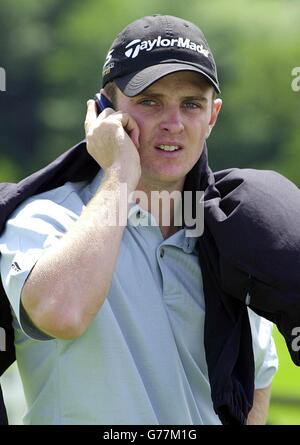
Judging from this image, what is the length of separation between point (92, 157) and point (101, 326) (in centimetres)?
47

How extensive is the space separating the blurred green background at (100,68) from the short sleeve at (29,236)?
18.6 meters

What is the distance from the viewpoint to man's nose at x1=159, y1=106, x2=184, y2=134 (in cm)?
259

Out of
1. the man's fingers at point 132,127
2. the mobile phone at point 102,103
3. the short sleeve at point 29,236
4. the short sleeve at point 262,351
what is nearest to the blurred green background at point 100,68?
the short sleeve at point 262,351

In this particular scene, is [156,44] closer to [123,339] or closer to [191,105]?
[191,105]

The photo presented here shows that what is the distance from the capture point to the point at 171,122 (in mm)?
2592

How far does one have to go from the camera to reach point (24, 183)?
2.54 meters

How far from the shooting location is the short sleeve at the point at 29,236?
7.68 feet

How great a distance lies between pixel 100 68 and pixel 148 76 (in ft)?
67.9

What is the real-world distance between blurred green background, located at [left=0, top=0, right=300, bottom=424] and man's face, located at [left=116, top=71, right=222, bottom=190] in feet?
60.5

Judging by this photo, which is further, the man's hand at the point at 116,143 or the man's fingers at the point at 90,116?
the man's fingers at the point at 90,116
